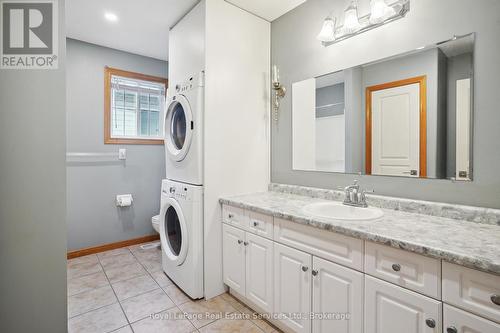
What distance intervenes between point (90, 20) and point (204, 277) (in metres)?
2.64

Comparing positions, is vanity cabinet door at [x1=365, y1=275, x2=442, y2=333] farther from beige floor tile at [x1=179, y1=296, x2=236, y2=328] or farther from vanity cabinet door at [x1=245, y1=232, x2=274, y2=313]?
beige floor tile at [x1=179, y1=296, x2=236, y2=328]

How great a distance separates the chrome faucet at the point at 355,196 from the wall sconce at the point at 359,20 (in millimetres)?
1073

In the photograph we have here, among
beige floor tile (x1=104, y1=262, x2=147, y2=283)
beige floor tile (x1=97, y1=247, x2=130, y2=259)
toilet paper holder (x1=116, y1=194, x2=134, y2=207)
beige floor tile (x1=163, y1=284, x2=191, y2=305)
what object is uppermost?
toilet paper holder (x1=116, y1=194, x2=134, y2=207)

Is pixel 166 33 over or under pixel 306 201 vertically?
over

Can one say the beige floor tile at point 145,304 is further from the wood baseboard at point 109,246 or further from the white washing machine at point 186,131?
the wood baseboard at point 109,246

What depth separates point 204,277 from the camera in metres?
1.97

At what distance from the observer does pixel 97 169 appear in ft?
9.58

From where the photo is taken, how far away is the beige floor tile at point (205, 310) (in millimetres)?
1740

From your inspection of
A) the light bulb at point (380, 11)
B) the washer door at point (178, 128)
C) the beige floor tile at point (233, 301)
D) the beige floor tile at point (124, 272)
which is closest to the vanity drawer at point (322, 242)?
the beige floor tile at point (233, 301)

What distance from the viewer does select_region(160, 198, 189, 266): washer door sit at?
2023mm

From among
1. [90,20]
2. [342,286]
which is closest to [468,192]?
[342,286]

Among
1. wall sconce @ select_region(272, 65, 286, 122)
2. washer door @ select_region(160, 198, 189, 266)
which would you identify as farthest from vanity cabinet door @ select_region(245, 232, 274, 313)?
wall sconce @ select_region(272, 65, 286, 122)

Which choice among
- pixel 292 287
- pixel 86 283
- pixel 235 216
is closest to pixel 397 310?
pixel 292 287

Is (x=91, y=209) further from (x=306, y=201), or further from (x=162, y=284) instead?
(x=306, y=201)
